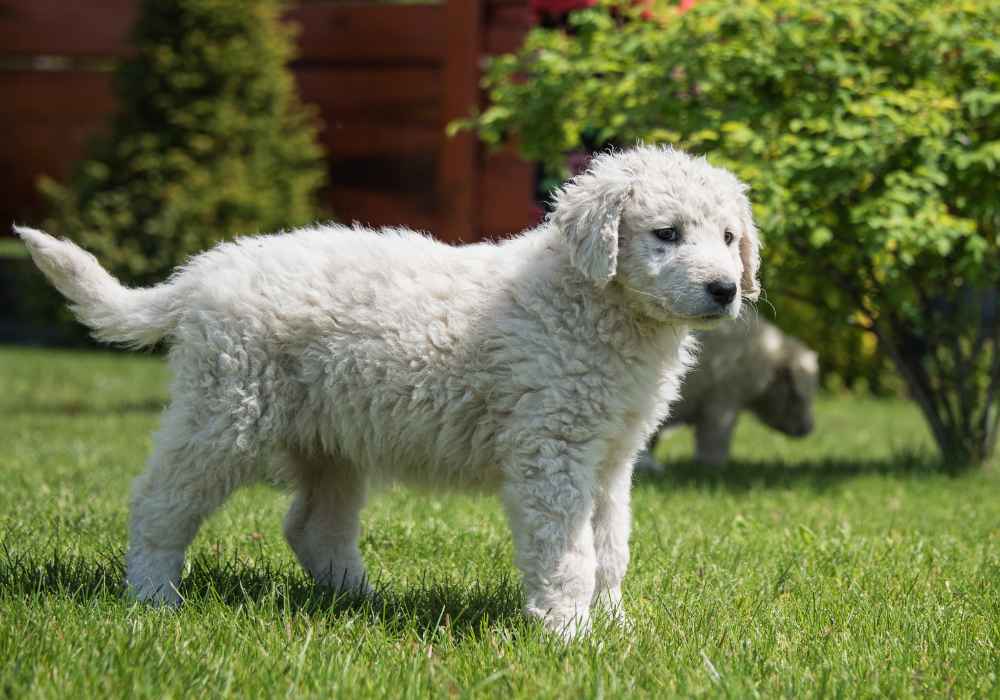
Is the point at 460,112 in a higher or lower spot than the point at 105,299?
lower

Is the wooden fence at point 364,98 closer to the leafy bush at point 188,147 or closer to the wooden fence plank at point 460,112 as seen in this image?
the wooden fence plank at point 460,112

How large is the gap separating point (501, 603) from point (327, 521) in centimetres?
70

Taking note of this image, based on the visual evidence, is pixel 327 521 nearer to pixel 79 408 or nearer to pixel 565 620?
pixel 565 620

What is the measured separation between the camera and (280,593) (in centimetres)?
367

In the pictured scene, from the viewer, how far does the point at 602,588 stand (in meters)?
3.63

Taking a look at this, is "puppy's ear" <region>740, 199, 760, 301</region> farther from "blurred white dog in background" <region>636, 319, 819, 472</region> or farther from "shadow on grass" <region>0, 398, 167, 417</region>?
"shadow on grass" <region>0, 398, 167, 417</region>

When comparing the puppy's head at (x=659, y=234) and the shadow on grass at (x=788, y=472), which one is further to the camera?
the shadow on grass at (x=788, y=472)

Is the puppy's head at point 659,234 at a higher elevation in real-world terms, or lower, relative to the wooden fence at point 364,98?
higher

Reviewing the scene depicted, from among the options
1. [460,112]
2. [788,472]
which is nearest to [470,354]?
[788,472]

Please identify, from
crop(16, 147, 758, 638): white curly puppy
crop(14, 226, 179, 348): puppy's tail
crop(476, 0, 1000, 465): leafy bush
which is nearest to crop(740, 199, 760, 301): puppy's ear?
crop(16, 147, 758, 638): white curly puppy

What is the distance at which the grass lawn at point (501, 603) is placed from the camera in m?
2.86

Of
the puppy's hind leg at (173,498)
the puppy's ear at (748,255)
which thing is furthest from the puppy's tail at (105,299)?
the puppy's ear at (748,255)

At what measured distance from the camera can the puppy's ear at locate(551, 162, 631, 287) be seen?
11.2 ft

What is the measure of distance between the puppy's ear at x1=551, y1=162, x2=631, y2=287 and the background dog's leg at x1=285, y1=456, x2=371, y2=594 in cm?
116
